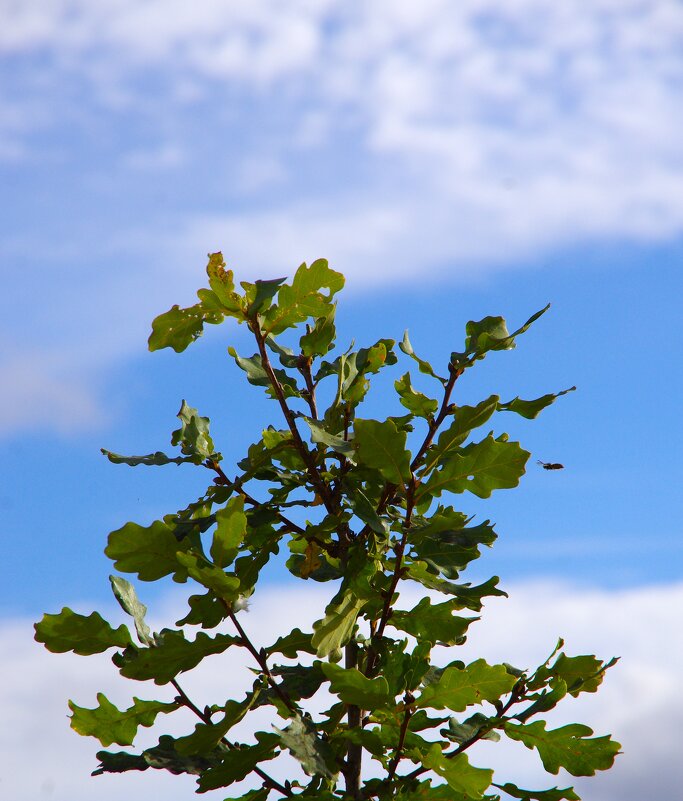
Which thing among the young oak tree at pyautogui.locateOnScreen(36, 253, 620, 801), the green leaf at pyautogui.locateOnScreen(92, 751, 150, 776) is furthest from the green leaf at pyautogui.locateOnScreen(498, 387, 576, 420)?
the green leaf at pyautogui.locateOnScreen(92, 751, 150, 776)

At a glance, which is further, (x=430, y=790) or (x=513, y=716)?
(x=513, y=716)

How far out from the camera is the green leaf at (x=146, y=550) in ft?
11.4

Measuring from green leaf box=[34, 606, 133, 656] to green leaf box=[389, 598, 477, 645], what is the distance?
105 centimetres

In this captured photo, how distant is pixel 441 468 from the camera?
3.62 m

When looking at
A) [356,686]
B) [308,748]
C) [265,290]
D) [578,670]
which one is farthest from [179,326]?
[578,670]

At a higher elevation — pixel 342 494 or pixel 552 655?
pixel 342 494

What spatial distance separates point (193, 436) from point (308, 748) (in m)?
1.26

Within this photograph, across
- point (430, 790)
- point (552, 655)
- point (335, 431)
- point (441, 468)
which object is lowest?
point (430, 790)

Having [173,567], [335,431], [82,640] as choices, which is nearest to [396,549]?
[335,431]

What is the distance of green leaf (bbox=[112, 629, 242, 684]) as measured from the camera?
355 centimetres

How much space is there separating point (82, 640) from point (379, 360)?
5.30ft

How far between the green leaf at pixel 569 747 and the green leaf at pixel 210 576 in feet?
4.16

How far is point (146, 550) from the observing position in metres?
3.51

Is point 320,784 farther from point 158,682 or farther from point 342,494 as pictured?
point 342,494
